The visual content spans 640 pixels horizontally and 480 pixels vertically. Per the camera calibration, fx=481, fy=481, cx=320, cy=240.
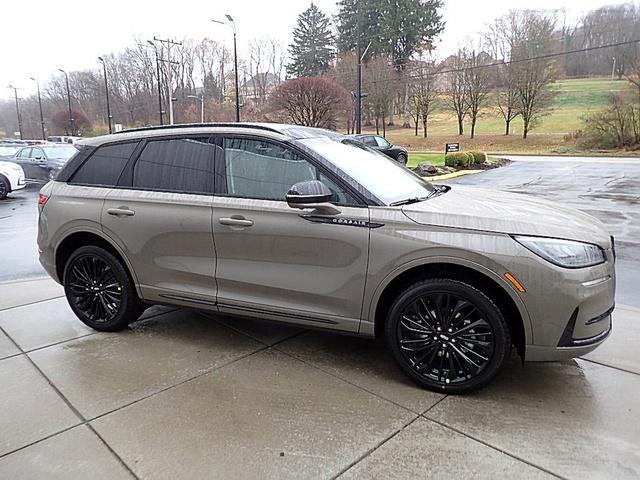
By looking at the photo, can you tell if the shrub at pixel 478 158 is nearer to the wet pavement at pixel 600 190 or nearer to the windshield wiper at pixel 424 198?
the wet pavement at pixel 600 190

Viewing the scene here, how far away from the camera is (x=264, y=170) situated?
3.41 metres

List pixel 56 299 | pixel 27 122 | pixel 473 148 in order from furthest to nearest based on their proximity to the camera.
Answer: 1. pixel 27 122
2. pixel 473 148
3. pixel 56 299

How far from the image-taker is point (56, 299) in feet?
16.2

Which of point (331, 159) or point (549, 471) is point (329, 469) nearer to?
point (549, 471)

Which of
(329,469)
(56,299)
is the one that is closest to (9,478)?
(329,469)

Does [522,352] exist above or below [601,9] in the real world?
below

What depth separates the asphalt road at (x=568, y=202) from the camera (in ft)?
20.3

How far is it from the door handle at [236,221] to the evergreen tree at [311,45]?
61814 millimetres

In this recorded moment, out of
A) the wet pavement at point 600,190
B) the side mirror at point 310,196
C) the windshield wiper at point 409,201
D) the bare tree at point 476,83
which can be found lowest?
the wet pavement at point 600,190

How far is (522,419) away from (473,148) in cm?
3924

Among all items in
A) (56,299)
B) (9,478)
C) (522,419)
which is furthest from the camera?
(56,299)

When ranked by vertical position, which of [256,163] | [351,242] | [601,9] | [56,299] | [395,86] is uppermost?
[601,9]

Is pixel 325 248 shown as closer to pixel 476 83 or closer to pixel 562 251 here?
pixel 562 251

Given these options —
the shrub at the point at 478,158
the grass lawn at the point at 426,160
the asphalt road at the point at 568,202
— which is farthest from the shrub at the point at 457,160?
the asphalt road at the point at 568,202
